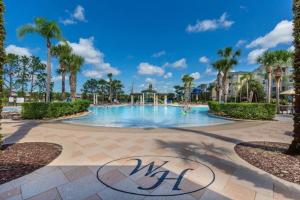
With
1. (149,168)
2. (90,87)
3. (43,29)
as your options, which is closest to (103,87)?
(90,87)

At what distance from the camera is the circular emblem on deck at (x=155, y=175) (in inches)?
125

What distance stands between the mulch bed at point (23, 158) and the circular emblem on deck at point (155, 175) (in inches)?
65.9

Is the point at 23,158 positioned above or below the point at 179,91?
below

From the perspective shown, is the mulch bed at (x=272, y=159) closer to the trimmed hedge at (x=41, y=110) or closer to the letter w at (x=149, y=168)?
the letter w at (x=149, y=168)

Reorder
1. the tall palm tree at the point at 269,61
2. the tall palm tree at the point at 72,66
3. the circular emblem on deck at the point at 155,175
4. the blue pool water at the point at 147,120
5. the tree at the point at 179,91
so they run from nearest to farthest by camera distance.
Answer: the circular emblem on deck at the point at 155,175, the blue pool water at the point at 147,120, the tall palm tree at the point at 269,61, the tall palm tree at the point at 72,66, the tree at the point at 179,91

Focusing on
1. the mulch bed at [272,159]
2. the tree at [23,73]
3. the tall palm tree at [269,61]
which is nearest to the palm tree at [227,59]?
the tall palm tree at [269,61]

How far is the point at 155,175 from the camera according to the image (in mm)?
3750

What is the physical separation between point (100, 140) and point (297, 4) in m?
7.59

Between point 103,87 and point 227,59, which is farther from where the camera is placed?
point 103,87

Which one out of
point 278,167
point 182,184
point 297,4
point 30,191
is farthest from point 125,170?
point 297,4

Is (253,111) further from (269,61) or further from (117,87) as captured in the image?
(117,87)

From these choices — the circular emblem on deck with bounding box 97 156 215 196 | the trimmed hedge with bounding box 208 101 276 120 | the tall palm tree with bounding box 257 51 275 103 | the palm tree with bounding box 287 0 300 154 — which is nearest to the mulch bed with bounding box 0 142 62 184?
the circular emblem on deck with bounding box 97 156 215 196

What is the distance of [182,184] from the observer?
336 centimetres

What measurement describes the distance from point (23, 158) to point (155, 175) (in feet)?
11.9
